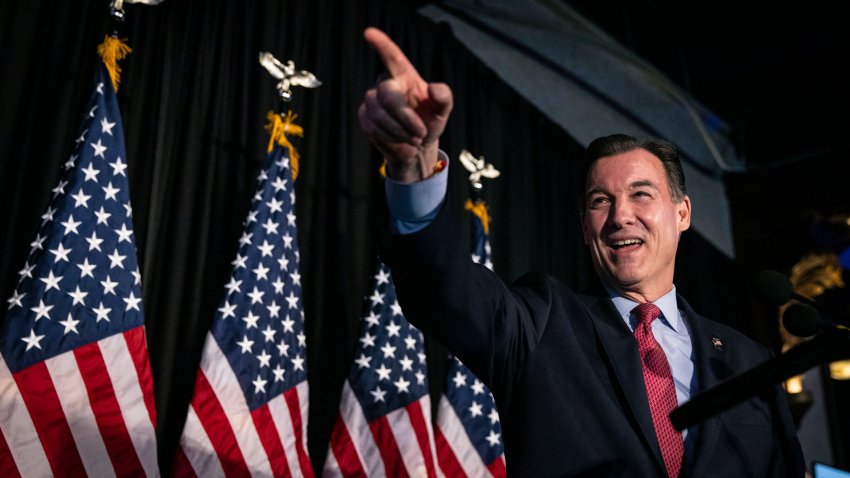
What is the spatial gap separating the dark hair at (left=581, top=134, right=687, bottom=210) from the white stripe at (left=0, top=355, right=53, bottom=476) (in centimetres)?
167

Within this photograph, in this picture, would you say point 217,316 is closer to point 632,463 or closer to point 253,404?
point 253,404

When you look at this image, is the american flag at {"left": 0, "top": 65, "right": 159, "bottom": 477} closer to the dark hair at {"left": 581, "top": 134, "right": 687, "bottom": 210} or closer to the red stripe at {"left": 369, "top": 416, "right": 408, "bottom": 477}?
the red stripe at {"left": 369, "top": 416, "right": 408, "bottom": 477}

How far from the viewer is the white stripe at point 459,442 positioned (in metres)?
3.23

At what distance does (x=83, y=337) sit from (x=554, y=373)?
1638 millimetres

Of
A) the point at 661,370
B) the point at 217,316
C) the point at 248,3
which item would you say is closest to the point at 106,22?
the point at 248,3

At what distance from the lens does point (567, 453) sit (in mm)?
1059

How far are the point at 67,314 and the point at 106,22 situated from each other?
1306 mm

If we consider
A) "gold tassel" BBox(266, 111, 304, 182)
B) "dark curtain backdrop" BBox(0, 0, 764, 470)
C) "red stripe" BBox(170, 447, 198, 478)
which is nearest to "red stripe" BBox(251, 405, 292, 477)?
"red stripe" BBox(170, 447, 198, 478)

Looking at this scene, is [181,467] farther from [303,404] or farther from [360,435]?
[360,435]

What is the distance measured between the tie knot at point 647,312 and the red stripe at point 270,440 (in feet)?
5.36

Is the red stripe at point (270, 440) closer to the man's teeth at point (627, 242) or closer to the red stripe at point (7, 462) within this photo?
the red stripe at point (7, 462)

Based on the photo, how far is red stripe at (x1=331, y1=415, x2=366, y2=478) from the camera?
9.16 feet

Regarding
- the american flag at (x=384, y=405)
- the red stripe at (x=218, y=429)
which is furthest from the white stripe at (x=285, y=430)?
the american flag at (x=384, y=405)

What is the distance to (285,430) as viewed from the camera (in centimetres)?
257
